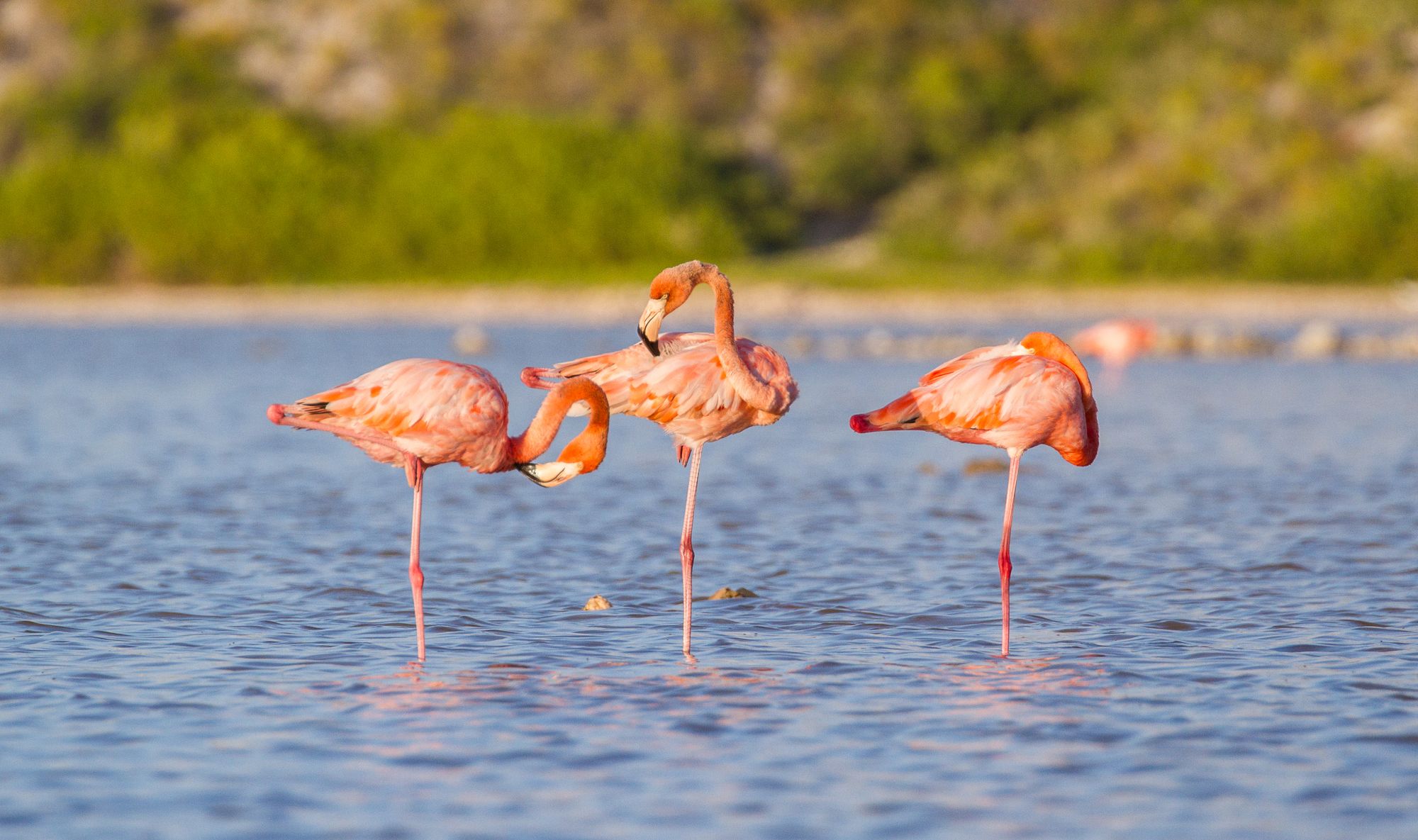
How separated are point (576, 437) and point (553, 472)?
0.16 m

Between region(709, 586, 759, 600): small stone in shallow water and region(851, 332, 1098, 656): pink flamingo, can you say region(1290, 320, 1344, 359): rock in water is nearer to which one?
region(709, 586, 759, 600): small stone in shallow water

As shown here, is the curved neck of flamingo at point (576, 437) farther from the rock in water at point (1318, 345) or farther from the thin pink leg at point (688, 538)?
the rock in water at point (1318, 345)

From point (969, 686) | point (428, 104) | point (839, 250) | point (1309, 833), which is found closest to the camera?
point (1309, 833)

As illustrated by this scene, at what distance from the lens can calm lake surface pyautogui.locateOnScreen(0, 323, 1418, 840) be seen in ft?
17.9

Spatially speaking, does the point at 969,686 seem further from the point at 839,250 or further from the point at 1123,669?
the point at 839,250

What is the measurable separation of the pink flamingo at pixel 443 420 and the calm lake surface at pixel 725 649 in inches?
28.7

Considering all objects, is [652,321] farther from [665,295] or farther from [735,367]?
[735,367]

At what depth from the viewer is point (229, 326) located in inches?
1431

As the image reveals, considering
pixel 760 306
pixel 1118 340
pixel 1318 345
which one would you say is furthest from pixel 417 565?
pixel 760 306

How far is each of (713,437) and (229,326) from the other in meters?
30.1

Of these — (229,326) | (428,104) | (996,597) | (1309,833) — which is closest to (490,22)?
(428,104)

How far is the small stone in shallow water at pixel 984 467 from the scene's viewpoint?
1320 cm

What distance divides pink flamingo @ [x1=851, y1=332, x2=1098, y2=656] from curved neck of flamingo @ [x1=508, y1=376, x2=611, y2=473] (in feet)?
3.29

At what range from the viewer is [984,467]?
522 inches
